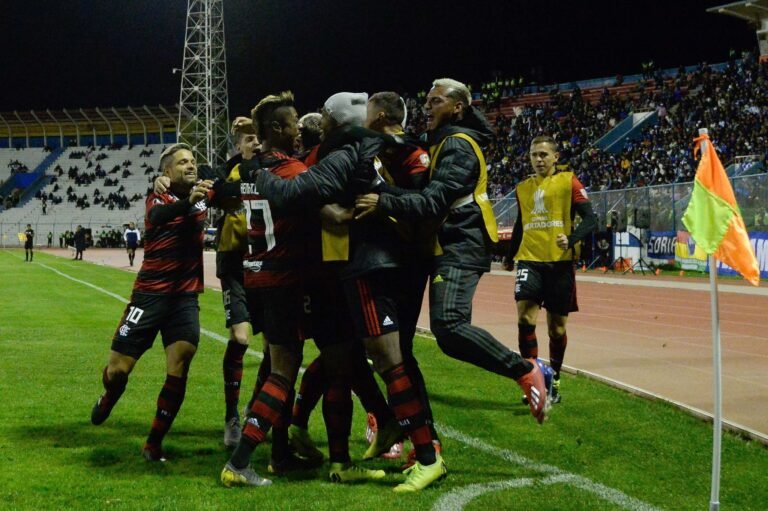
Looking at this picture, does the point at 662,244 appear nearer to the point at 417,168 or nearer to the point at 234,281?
the point at 234,281

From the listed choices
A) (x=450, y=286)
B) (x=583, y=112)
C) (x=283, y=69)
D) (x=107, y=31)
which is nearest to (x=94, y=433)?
(x=450, y=286)

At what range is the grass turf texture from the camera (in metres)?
4.42

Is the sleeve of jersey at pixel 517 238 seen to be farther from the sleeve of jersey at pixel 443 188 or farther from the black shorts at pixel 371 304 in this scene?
the black shorts at pixel 371 304

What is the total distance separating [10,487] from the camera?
4.64 m

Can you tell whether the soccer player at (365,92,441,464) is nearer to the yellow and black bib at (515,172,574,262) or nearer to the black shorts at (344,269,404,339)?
the black shorts at (344,269,404,339)

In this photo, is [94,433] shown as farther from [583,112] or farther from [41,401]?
[583,112]

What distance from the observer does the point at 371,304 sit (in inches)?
182

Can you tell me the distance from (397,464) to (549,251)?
269cm

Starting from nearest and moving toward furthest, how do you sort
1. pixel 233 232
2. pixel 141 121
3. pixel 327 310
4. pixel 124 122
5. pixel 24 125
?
pixel 327 310, pixel 233 232, pixel 141 121, pixel 124 122, pixel 24 125

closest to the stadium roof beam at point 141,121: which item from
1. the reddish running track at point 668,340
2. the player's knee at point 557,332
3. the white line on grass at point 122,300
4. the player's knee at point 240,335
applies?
the white line on grass at point 122,300

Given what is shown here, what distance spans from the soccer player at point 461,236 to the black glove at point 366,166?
12.4 inches

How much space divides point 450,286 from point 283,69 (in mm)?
73356

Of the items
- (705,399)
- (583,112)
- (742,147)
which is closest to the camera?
(705,399)

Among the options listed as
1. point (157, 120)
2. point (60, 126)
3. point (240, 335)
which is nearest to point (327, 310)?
point (240, 335)
